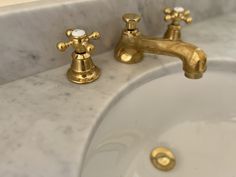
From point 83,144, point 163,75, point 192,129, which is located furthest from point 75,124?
point 192,129

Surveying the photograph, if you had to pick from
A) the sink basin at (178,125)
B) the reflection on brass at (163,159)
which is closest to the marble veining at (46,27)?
the sink basin at (178,125)

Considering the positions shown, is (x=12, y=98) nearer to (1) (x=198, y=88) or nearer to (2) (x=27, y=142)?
(2) (x=27, y=142)

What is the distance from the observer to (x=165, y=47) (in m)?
0.50

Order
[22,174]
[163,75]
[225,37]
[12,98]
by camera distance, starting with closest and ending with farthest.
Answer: [22,174], [12,98], [163,75], [225,37]

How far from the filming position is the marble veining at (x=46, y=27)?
0.45m

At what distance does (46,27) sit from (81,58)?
0.26 ft

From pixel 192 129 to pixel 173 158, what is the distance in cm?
9

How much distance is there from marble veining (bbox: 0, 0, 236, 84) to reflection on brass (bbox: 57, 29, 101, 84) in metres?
0.04

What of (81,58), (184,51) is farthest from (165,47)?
(81,58)

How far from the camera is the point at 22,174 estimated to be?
0.33 metres

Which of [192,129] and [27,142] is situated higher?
[27,142]

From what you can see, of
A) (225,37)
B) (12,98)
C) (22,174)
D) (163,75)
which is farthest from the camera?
(225,37)

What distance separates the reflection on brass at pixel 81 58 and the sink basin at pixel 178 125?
2.7 inches

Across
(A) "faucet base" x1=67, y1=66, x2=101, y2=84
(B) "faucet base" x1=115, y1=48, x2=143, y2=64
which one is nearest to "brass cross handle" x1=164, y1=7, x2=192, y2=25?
(B) "faucet base" x1=115, y1=48, x2=143, y2=64
